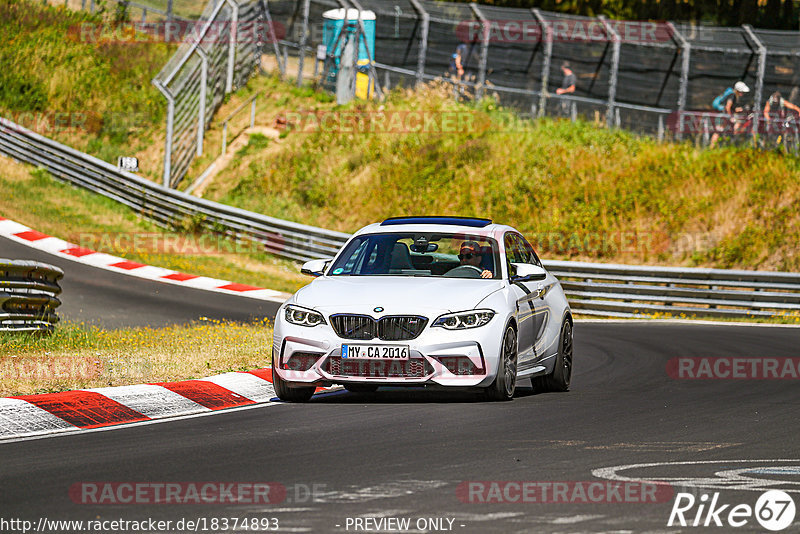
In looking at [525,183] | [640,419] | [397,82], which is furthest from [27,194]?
[640,419]

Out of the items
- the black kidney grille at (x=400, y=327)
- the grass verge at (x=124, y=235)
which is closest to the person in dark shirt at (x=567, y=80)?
the grass verge at (x=124, y=235)

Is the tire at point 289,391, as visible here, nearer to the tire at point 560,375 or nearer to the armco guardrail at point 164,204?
the tire at point 560,375

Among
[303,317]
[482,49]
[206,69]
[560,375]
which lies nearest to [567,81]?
[482,49]

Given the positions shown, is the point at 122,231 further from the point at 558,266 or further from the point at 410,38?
the point at 558,266

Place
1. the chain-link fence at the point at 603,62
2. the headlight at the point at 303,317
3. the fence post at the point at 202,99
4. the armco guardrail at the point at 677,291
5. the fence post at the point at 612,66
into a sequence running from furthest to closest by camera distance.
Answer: the fence post at the point at 202,99
the fence post at the point at 612,66
the chain-link fence at the point at 603,62
the armco guardrail at the point at 677,291
the headlight at the point at 303,317

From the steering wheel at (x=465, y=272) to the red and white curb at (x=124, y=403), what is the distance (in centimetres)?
172

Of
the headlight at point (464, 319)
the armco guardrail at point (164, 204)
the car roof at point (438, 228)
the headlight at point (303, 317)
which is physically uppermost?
the car roof at point (438, 228)

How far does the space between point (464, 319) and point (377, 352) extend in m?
0.76

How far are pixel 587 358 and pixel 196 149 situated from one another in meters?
23.3

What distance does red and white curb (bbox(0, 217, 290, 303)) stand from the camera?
24172 mm

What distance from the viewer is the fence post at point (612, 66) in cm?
3112

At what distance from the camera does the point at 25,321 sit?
13.6 metres

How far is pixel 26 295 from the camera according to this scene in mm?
13516

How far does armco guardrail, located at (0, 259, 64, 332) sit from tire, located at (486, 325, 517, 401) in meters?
5.63
